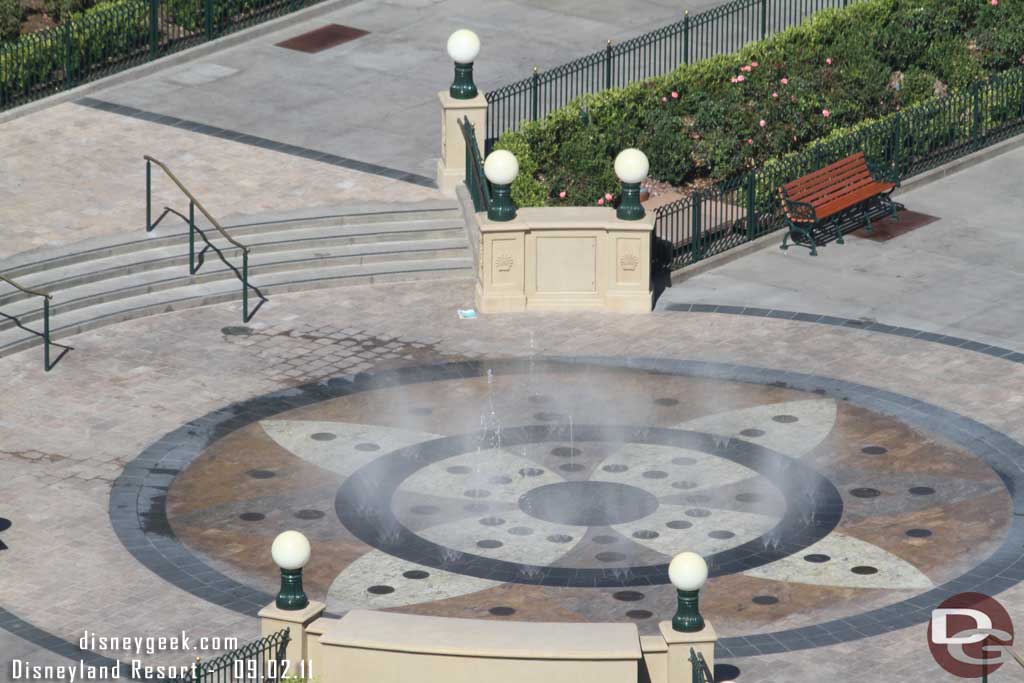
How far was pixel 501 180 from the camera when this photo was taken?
1315 inches

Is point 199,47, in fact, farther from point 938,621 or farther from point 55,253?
point 938,621

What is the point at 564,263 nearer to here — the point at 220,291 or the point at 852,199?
the point at 220,291

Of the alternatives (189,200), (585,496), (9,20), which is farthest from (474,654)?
(9,20)

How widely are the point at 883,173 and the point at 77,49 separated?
14393mm

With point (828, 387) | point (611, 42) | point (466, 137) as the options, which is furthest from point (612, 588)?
point (611, 42)

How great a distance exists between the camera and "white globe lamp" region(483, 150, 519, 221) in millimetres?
33375

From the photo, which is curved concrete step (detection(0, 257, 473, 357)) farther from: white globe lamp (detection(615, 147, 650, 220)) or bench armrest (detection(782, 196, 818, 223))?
bench armrest (detection(782, 196, 818, 223))

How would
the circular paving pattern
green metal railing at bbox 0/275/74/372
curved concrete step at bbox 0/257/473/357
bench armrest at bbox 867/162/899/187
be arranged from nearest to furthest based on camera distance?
the circular paving pattern
green metal railing at bbox 0/275/74/372
curved concrete step at bbox 0/257/473/357
bench armrest at bbox 867/162/899/187

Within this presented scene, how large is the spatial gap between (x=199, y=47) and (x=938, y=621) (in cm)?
2216

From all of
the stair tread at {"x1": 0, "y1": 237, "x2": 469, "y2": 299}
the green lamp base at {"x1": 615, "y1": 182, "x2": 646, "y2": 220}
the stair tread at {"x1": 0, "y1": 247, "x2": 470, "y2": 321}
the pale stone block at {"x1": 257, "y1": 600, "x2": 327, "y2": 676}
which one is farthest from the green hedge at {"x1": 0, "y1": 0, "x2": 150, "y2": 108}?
the pale stone block at {"x1": 257, "y1": 600, "x2": 327, "y2": 676}

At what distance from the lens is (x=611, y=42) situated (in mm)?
41625

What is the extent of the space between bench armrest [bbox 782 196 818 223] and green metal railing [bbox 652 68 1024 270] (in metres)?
0.56

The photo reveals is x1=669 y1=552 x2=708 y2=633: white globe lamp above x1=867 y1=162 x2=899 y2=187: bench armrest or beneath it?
beneath

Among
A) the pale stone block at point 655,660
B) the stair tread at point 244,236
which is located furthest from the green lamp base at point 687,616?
the stair tread at point 244,236
